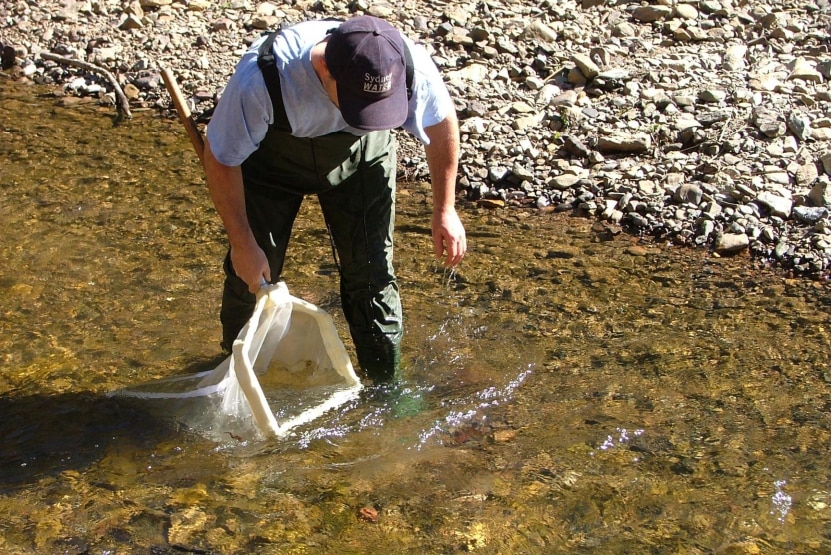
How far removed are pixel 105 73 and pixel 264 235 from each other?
491 centimetres

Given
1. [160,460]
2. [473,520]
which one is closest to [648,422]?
[473,520]

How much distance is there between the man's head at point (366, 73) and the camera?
2891 mm

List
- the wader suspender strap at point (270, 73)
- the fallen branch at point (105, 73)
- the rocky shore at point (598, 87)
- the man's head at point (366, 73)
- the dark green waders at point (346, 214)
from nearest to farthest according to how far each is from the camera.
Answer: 1. the man's head at point (366, 73)
2. the wader suspender strap at point (270, 73)
3. the dark green waders at point (346, 214)
4. the rocky shore at point (598, 87)
5. the fallen branch at point (105, 73)

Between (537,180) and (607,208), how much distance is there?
0.57 meters

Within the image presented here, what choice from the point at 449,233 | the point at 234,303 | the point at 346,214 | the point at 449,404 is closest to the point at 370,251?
the point at 346,214

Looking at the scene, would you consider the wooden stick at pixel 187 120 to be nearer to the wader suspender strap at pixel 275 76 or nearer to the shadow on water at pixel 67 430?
the wader suspender strap at pixel 275 76

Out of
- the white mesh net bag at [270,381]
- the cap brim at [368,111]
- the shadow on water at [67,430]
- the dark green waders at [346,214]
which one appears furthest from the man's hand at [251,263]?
the shadow on water at [67,430]

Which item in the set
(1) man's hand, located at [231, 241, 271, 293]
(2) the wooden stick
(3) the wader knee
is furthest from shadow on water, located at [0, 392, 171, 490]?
(2) the wooden stick

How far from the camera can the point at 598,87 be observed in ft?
23.5

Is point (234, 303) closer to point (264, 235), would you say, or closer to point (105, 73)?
point (264, 235)

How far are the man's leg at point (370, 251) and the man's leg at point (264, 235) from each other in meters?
0.15

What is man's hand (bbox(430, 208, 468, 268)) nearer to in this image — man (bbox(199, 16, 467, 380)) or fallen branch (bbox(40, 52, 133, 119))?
man (bbox(199, 16, 467, 380))

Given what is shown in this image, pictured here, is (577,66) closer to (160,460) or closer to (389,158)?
(389,158)

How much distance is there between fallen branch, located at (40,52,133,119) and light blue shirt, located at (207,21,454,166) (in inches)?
187
